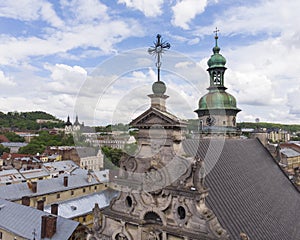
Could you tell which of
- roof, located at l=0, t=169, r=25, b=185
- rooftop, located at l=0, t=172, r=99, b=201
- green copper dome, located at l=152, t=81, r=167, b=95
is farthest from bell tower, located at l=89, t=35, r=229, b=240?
roof, located at l=0, t=169, r=25, b=185

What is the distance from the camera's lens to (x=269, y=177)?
2383cm

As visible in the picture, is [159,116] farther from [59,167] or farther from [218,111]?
[59,167]

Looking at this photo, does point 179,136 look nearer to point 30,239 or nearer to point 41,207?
point 30,239

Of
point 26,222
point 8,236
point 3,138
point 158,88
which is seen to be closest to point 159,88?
point 158,88

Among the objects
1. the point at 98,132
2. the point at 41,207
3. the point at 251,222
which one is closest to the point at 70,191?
the point at 41,207

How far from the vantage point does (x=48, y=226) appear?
78.1ft

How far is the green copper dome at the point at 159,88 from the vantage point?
18.4m

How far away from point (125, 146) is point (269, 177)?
13132mm

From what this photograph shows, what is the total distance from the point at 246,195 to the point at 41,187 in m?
32.9

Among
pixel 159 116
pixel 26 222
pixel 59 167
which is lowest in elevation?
pixel 26 222

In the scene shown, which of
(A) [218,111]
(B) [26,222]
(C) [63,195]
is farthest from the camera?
(C) [63,195]

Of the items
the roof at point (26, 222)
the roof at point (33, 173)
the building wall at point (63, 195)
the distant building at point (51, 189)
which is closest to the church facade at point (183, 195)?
the roof at point (26, 222)

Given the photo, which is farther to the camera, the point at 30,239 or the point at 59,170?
the point at 59,170

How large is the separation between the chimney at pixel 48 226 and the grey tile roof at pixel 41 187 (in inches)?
678
